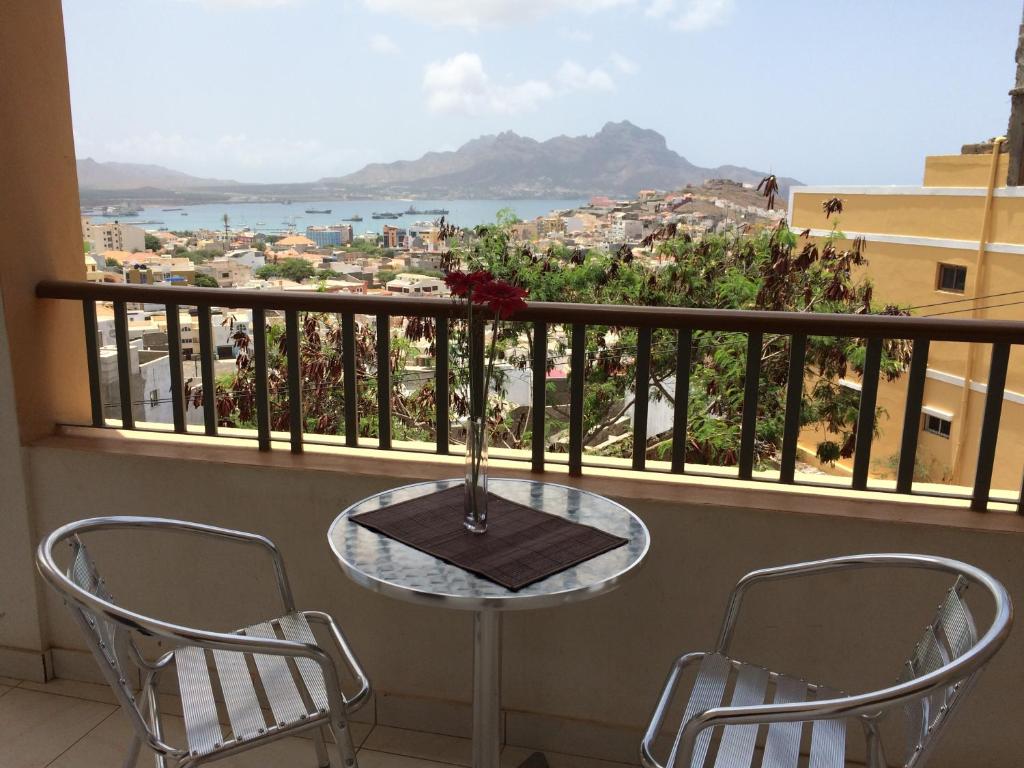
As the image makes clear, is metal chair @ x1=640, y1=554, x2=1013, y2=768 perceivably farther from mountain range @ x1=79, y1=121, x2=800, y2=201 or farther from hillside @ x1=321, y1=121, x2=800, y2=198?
hillside @ x1=321, y1=121, x2=800, y2=198

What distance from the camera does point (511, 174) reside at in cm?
654

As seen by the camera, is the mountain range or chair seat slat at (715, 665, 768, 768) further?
the mountain range

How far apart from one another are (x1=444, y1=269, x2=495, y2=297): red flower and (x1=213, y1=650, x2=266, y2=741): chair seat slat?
85 cm

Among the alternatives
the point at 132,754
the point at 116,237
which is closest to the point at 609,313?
the point at 132,754

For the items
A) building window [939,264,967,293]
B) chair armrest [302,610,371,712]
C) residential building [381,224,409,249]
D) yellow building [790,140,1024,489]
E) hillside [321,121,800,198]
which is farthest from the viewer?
building window [939,264,967,293]

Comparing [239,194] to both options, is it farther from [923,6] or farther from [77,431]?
[923,6]

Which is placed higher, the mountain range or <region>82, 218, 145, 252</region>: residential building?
the mountain range

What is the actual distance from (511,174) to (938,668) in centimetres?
553

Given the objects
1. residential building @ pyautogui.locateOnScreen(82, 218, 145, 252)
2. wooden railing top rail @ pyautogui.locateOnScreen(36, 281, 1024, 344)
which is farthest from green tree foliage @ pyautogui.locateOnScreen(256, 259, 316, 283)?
wooden railing top rail @ pyautogui.locateOnScreen(36, 281, 1024, 344)

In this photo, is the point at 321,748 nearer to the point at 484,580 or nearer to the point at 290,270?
the point at 484,580

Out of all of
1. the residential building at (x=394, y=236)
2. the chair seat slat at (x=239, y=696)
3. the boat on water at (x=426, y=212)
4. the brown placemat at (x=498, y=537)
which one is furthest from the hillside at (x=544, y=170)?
the chair seat slat at (x=239, y=696)

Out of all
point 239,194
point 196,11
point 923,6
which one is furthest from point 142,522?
point 923,6

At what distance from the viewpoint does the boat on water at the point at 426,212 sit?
5.64 m

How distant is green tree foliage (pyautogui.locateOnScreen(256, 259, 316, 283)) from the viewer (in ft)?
14.4
